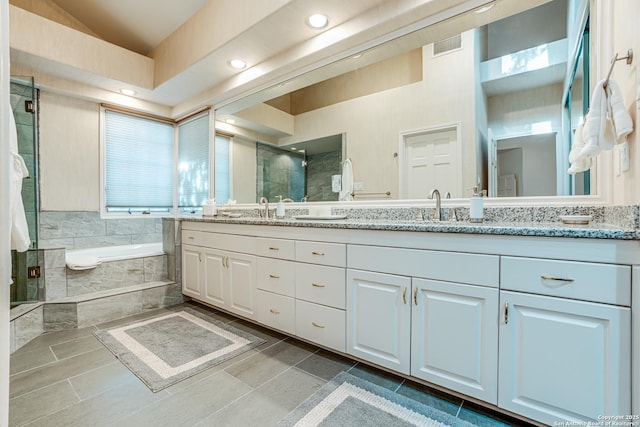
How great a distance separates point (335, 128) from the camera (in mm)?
2473

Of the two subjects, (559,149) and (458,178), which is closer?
(559,149)

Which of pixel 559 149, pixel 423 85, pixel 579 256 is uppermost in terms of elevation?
pixel 423 85

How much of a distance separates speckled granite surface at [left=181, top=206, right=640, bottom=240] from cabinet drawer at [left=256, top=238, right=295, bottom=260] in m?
0.13

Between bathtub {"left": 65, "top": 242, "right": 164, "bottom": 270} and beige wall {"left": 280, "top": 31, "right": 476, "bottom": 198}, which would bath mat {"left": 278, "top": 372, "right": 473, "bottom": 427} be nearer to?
beige wall {"left": 280, "top": 31, "right": 476, "bottom": 198}

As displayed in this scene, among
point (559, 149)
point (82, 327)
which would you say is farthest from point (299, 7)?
point (82, 327)

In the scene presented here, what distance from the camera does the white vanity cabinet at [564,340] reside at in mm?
1014

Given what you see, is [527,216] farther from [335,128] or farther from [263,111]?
[263,111]

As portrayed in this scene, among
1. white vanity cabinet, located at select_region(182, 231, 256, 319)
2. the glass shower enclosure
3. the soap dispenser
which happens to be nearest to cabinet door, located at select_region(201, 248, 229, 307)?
white vanity cabinet, located at select_region(182, 231, 256, 319)

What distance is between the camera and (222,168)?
3.46 meters

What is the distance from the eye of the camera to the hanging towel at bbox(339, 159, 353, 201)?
2.36 metres

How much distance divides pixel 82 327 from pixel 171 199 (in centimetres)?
203

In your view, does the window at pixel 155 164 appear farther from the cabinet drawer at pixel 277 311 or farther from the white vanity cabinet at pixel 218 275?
the cabinet drawer at pixel 277 311

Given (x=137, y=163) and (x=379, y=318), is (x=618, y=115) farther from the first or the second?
(x=137, y=163)

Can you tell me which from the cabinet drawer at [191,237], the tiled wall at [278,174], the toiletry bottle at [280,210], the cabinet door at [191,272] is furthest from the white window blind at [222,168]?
the toiletry bottle at [280,210]
